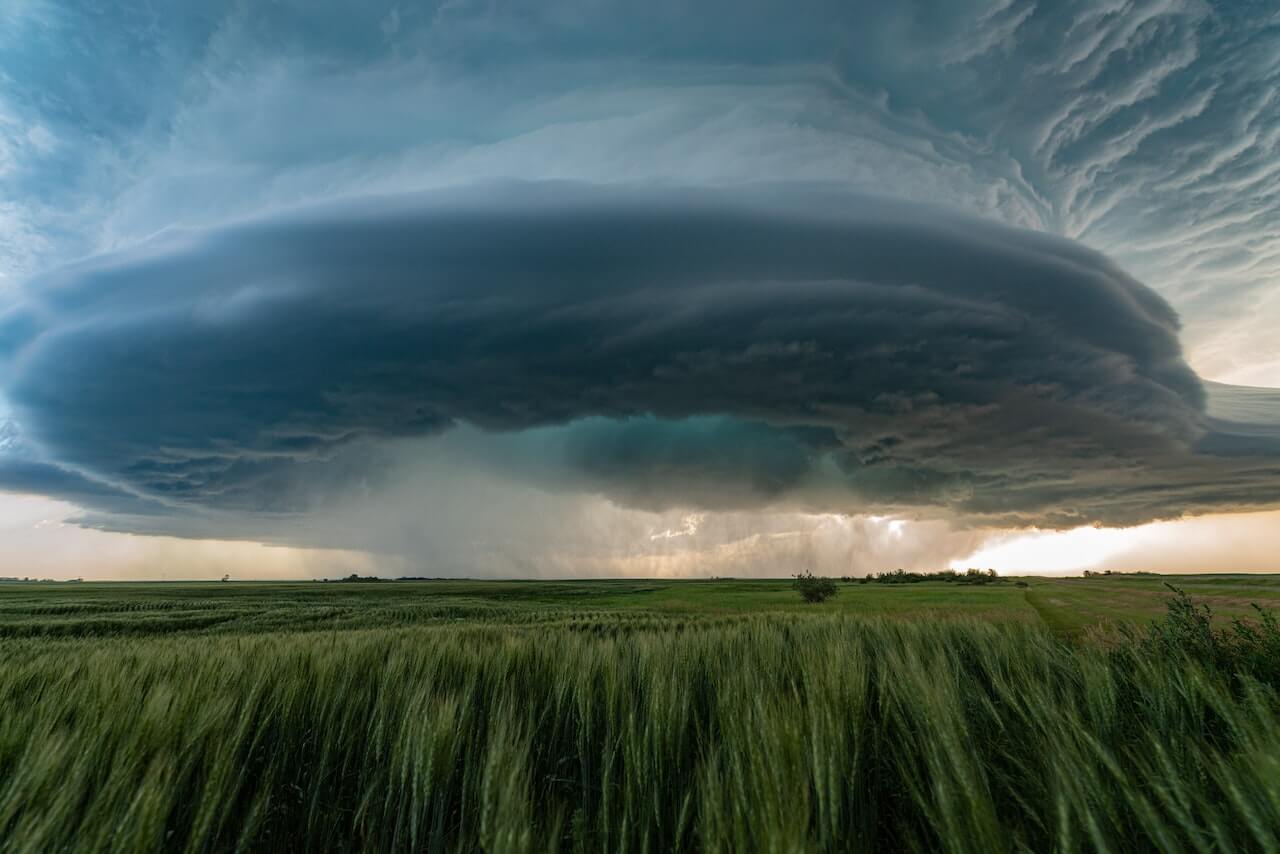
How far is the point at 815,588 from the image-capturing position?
48312mm

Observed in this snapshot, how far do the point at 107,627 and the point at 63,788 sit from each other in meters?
33.6

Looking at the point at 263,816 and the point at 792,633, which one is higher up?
the point at 792,633

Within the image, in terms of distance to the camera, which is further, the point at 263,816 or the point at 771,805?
the point at 263,816

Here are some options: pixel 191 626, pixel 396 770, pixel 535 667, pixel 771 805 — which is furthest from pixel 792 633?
pixel 191 626

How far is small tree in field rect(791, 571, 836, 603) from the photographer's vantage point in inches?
1861

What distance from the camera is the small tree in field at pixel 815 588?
47.3 m

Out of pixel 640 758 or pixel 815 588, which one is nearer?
pixel 640 758

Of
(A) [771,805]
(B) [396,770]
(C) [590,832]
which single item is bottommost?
(C) [590,832]

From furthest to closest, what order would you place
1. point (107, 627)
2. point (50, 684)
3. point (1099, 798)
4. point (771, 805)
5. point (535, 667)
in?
point (107, 627) < point (535, 667) < point (50, 684) < point (1099, 798) < point (771, 805)

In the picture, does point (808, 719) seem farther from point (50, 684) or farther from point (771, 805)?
point (50, 684)

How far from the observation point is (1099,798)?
173 centimetres

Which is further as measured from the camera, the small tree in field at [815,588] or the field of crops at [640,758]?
the small tree in field at [815,588]

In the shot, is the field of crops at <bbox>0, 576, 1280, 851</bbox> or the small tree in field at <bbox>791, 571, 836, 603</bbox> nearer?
the field of crops at <bbox>0, 576, 1280, 851</bbox>

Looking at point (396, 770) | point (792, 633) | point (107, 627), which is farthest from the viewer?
point (107, 627)
